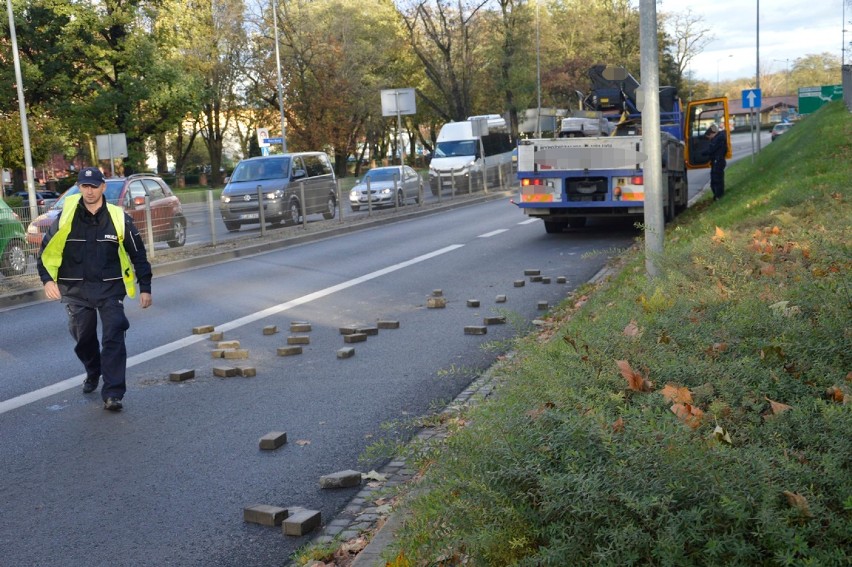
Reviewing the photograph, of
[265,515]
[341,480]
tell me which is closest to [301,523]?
[265,515]

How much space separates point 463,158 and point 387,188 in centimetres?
953

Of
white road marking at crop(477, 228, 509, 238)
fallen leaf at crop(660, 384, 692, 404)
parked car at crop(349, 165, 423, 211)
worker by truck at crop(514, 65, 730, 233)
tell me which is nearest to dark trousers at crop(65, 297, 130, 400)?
fallen leaf at crop(660, 384, 692, 404)

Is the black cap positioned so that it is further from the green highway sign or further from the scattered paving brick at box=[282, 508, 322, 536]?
the green highway sign

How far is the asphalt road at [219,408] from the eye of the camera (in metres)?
4.92

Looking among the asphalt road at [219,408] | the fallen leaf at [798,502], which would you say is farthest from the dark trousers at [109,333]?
the fallen leaf at [798,502]

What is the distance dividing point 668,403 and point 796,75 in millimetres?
173699

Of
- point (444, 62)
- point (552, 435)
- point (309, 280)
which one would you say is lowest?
point (309, 280)

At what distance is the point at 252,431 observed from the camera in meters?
6.69

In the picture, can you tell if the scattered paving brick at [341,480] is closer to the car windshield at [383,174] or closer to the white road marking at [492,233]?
the white road marking at [492,233]

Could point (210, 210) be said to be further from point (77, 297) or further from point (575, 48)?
point (575, 48)

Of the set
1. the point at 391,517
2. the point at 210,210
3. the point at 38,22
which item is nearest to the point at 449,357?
the point at 391,517

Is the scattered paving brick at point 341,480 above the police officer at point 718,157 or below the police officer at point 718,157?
below

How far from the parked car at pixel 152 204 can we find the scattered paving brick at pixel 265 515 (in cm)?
1514

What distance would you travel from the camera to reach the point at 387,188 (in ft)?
112
